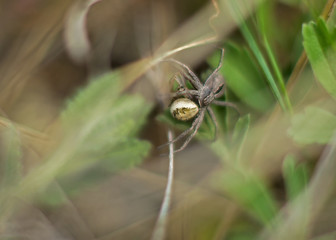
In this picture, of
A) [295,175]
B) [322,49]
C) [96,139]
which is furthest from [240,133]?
[96,139]

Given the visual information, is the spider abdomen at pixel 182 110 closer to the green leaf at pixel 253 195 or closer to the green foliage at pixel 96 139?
the green foliage at pixel 96 139

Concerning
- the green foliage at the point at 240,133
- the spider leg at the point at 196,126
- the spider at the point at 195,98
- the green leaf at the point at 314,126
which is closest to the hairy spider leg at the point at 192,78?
the spider at the point at 195,98

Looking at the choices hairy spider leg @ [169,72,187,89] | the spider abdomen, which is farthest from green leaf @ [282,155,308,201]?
hairy spider leg @ [169,72,187,89]

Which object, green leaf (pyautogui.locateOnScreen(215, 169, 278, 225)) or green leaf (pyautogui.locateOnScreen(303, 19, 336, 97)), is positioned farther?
green leaf (pyautogui.locateOnScreen(215, 169, 278, 225))

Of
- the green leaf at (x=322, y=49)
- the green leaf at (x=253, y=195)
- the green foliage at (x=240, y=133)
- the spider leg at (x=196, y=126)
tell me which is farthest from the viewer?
the spider leg at (x=196, y=126)

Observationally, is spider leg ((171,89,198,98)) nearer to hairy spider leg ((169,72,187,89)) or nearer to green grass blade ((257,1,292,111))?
hairy spider leg ((169,72,187,89))

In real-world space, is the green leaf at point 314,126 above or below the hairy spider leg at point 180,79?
below
